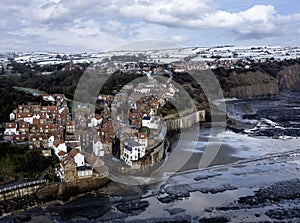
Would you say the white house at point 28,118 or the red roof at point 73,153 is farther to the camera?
the white house at point 28,118

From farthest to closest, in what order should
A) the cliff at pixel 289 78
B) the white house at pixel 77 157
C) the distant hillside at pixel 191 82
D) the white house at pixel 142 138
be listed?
1. the cliff at pixel 289 78
2. the distant hillside at pixel 191 82
3. the white house at pixel 142 138
4. the white house at pixel 77 157

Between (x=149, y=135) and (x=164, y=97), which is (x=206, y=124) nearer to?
(x=164, y=97)

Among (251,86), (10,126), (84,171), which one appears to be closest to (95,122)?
(10,126)

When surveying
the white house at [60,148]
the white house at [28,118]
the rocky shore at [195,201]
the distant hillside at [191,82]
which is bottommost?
the rocky shore at [195,201]

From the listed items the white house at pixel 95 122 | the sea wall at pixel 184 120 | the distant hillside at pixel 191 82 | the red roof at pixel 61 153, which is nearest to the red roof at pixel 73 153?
the red roof at pixel 61 153

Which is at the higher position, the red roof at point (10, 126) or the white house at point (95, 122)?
the red roof at point (10, 126)

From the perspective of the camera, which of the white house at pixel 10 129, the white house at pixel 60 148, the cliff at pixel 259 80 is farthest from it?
the cliff at pixel 259 80

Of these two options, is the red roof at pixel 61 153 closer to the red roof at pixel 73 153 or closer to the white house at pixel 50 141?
the red roof at pixel 73 153

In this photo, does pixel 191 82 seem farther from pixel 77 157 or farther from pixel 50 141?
pixel 77 157

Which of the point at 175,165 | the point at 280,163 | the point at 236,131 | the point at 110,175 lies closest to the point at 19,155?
the point at 110,175
